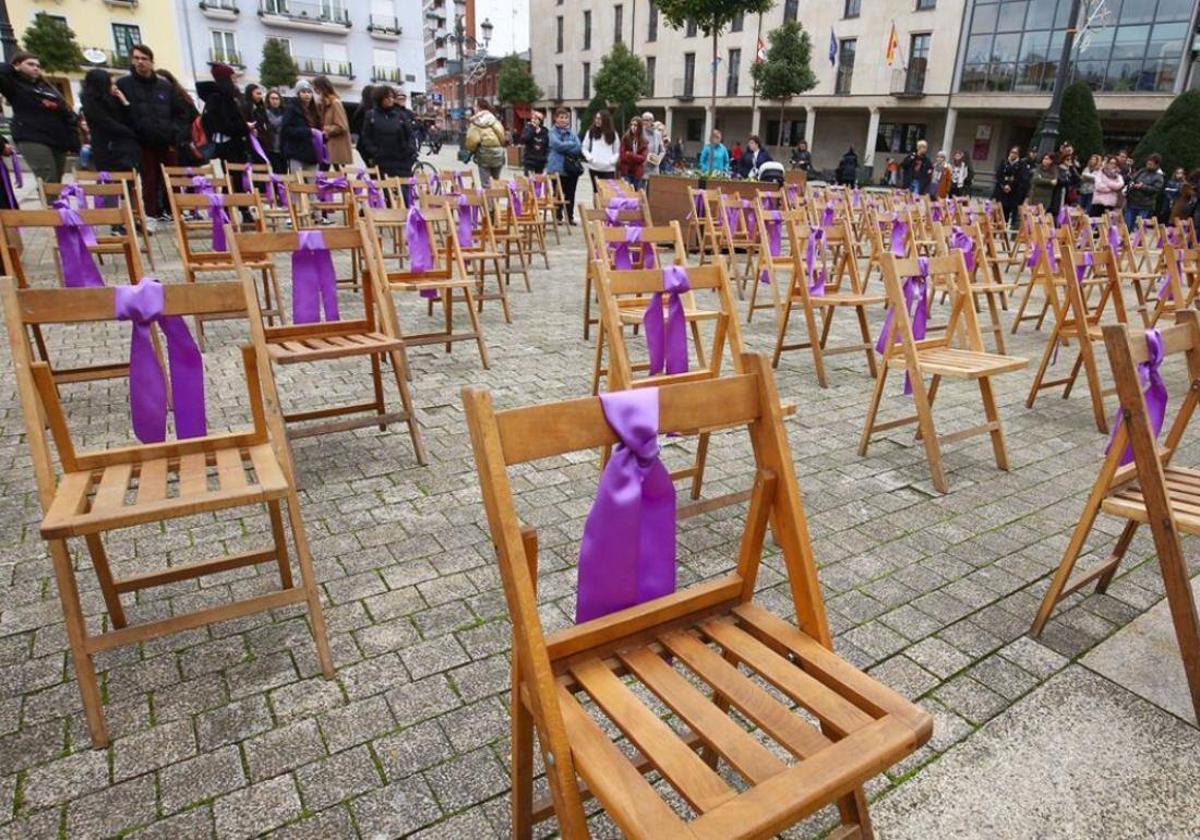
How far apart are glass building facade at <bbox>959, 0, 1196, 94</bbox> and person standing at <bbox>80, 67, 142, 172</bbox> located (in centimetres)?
2623

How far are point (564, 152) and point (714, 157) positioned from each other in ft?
9.40

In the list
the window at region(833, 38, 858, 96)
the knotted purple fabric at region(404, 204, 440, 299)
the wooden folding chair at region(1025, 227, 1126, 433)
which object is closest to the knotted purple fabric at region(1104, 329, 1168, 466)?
the wooden folding chair at region(1025, 227, 1126, 433)

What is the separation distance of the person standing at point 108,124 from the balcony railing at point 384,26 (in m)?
39.0

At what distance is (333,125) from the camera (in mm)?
9812

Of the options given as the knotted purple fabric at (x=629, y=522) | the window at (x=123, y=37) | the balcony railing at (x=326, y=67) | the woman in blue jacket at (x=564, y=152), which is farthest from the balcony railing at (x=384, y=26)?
the knotted purple fabric at (x=629, y=522)

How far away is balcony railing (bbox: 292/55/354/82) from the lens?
40.9 metres

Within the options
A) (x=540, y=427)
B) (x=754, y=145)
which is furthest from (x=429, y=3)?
(x=540, y=427)

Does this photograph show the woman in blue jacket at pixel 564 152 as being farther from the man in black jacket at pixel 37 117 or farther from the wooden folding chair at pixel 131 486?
the wooden folding chair at pixel 131 486

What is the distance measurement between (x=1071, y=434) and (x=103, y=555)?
476 centimetres

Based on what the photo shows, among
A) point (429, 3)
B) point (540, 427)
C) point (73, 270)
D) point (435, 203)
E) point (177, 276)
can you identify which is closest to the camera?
point (540, 427)

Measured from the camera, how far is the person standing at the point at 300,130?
971 centimetres

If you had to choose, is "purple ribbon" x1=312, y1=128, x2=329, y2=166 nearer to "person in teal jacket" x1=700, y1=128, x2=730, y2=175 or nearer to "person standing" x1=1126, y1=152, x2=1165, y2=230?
"person in teal jacket" x1=700, y1=128, x2=730, y2=175

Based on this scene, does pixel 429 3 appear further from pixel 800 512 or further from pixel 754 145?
pixel 800 512

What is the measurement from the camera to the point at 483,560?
9.11 feet
